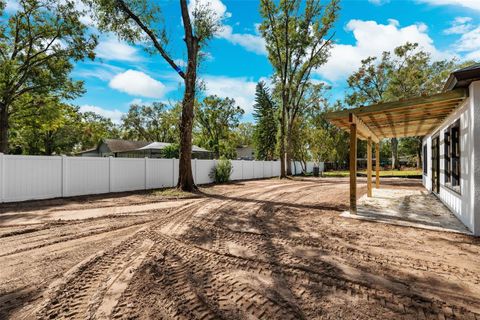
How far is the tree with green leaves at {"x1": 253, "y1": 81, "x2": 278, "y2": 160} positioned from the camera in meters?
30.3

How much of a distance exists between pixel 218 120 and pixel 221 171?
58.7ft

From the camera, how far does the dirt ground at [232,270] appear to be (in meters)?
2.12

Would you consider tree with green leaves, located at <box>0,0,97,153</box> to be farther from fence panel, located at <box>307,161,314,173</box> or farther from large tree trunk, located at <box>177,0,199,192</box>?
fence panel, located at <box>307,161,314,173</box>

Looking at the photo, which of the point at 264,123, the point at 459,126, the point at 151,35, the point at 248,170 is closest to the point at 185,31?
the point at 151,35

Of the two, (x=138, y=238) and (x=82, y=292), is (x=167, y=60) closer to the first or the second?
(x=138, y=238)

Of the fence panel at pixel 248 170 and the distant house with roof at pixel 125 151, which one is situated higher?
the distant house with roof at pixel 125 151

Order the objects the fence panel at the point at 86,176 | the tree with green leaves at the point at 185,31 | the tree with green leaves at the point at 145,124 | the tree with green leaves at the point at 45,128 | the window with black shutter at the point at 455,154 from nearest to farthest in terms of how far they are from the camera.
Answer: the window with black shutter at the point at 455,154, the fence panel at the point at 86,176, the tree with green leaves at the point at 185,31, the tree with green leaves at the point at 45,128, the tree with green leaves at the point at 145,124

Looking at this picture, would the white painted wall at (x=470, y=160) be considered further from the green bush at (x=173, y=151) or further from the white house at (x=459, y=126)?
the green bush at (x=173, y=151)

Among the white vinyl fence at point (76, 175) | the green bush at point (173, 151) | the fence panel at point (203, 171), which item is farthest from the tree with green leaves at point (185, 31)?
the green bush at point (173, 151)

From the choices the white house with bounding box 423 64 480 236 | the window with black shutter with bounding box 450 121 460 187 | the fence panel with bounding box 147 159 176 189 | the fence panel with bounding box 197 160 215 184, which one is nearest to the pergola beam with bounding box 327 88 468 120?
the white house with bounding box 423 64 480 236

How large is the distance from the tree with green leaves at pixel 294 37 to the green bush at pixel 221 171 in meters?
5.54

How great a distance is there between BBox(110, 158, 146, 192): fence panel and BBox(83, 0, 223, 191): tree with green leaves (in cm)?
192

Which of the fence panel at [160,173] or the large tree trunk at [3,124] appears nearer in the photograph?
the fence panel at [160,173]

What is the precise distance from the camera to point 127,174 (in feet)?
33.8
